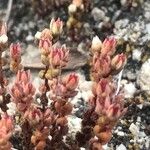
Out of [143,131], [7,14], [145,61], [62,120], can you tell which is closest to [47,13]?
[7,14]

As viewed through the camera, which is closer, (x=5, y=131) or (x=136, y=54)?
(x=5, y=131)

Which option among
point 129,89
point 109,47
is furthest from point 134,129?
point 109,47

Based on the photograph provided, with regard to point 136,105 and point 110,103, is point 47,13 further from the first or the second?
point 110,103

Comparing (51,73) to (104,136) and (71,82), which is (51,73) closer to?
(71,82)

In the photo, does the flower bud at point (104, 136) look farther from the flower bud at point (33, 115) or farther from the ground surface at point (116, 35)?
the ground surface at point (116, 35)

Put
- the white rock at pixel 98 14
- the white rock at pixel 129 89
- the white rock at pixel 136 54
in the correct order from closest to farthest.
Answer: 1. the white rock at pixel 129 89
2. the white rock at pixel 136 54
3. the white rock at pixel 98 14

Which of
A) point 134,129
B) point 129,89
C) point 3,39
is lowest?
point 134,129

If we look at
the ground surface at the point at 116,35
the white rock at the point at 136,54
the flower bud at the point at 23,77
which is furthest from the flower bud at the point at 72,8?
the flower bud at the point at 23,77

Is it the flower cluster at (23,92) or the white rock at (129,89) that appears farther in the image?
the white rock at (129,89)
